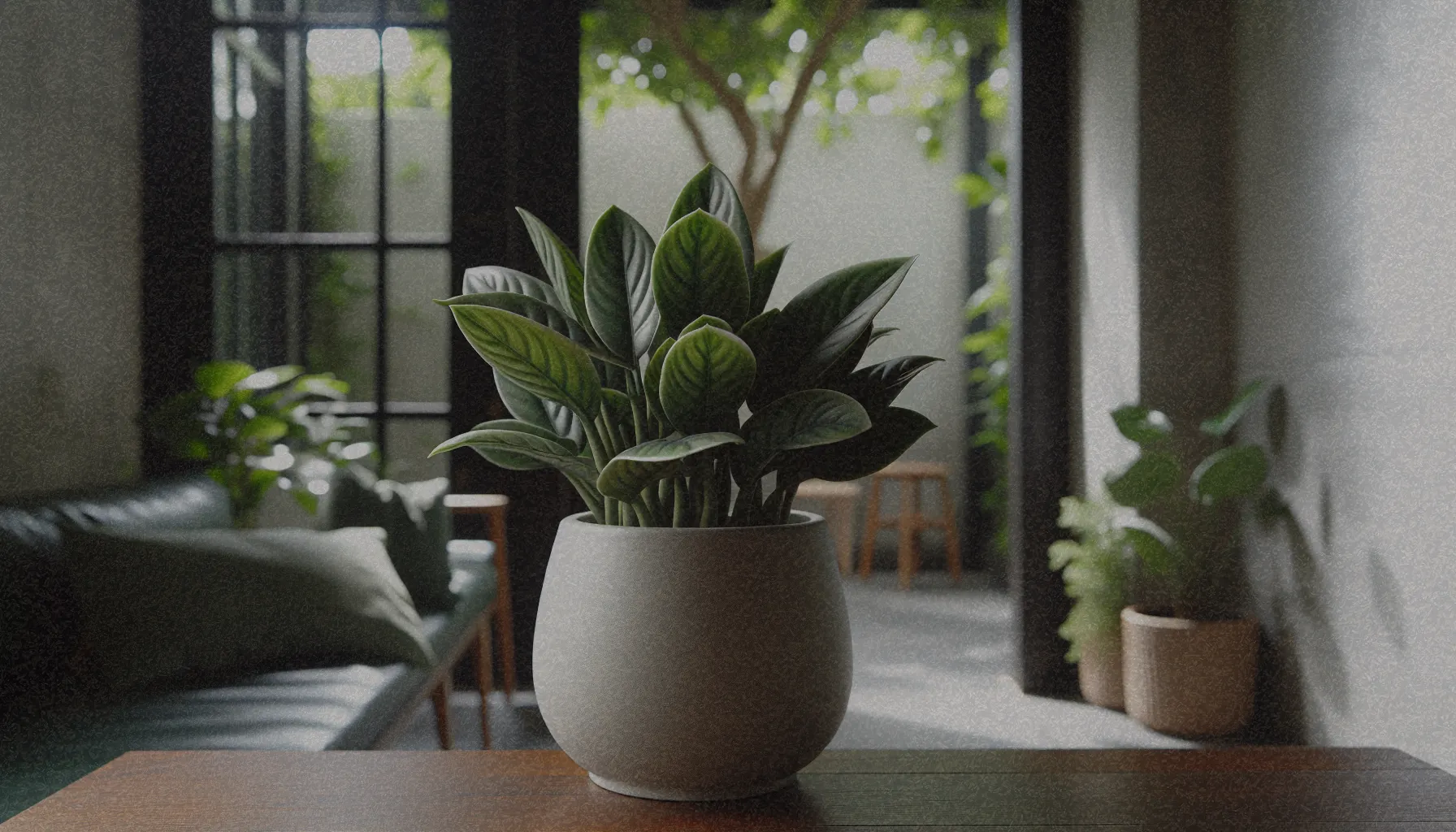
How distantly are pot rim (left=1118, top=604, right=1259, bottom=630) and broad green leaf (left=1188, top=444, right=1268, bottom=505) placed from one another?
35cm

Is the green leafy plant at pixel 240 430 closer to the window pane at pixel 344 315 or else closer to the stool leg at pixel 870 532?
the window pane at pixel 344 315

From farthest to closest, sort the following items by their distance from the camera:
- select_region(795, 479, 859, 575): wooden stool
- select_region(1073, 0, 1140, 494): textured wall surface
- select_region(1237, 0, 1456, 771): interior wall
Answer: select_region(795, 479, 859, 575): wooden stool < select_region(1073, 0, 1140, 494): textured wall surface < select_region(1237, 0, 1456, 771): interior wall

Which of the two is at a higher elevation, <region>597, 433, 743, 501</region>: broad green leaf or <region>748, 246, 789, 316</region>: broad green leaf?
<region>748, 246, 789, 316</region>: broad green leaf

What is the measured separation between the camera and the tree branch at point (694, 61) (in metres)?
4.54

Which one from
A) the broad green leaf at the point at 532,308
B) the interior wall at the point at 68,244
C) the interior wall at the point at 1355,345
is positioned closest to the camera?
the broad green leaf at the point at 532,308

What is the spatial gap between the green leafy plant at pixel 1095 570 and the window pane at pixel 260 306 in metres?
2.48

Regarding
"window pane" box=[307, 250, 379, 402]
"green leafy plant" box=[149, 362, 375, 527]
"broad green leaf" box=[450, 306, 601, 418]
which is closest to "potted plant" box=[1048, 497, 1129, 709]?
"green leafy plant" box=[149, 362, 375, 527]

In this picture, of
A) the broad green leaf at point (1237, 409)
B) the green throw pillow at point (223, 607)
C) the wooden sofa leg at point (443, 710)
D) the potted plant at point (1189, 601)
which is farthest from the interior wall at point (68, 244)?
the broad green leaf at point (1237, 409)

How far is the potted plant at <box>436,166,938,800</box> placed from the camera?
0.71 meters

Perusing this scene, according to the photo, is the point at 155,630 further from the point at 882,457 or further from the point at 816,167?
the point at 816,167

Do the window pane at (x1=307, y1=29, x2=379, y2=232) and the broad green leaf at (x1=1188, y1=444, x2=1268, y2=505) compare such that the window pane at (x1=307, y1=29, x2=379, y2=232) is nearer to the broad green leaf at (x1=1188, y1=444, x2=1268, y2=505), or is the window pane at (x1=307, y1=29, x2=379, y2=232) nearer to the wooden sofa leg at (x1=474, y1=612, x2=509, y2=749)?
the wooden sofa leg at (x1=474, y1=612, x2=509, y2=749)

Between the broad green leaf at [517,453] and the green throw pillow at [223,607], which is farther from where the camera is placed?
the green throw pillow at [223,607]

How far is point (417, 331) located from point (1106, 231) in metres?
2.20

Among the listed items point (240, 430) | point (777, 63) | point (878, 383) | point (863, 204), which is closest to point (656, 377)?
point (878, 383)
